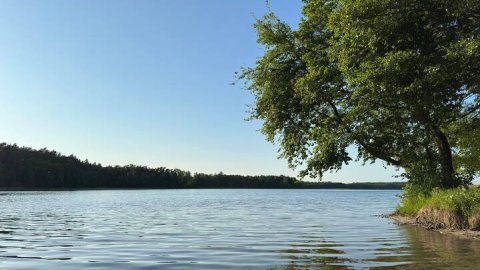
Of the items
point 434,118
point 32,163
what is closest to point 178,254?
point 434,118

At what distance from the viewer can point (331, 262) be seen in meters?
14.5

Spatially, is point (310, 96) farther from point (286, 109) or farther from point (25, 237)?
point (25, 237)

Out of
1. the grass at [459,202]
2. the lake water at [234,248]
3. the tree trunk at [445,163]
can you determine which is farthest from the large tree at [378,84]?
the lake water at [234,248]

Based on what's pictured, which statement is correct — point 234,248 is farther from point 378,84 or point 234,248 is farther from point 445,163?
point 445,163

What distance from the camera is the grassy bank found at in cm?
2188

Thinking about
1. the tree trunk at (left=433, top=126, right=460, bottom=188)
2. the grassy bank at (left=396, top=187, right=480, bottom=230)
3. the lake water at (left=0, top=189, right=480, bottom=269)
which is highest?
the tree trunk at (left=433, top=126, right=460, bottom=188)

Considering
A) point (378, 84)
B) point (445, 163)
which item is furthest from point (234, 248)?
point (445, 163)

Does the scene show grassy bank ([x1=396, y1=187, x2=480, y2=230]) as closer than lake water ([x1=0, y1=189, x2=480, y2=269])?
No

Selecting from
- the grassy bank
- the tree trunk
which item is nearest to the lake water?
the grassy bank

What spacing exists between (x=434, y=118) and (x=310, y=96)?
28.3ft

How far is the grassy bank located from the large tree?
3863mm

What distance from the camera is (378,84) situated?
912 inches

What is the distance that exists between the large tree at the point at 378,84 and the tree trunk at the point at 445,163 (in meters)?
0.06

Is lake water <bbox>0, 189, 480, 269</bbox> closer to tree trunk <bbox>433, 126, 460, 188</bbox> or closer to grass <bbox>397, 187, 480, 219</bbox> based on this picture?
grass <bbox>397, 187, 480, 219</bbox>
